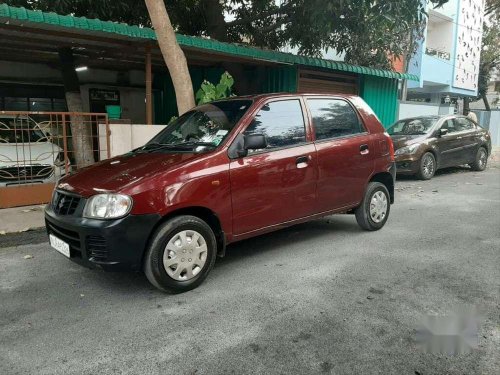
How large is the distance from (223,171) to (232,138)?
0.37 metres

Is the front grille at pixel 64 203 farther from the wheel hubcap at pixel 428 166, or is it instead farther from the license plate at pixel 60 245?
the wheel hubcap at pixel 428 166

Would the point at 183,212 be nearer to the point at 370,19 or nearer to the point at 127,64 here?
the point at 370,19

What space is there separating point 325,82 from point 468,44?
16.0 metres

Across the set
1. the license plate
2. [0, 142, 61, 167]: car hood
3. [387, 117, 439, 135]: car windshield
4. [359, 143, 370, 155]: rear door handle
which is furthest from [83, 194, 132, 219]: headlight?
[387, 117, 439, 135]: car windshield

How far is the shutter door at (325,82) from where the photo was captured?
11.6 m

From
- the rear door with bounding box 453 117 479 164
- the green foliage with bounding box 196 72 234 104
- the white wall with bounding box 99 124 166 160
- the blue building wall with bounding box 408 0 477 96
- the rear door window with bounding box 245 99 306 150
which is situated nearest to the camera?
the rear door window with bounding box 245 99 306 150

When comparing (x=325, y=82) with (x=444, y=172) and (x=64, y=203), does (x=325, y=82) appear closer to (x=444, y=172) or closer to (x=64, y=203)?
(x=444, y=172)

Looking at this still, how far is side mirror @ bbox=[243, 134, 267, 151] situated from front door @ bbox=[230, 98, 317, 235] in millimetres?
146

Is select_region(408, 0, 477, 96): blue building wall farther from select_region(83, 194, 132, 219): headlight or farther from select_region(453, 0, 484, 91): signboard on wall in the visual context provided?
select_region(83, 194, 132, 219): headlight

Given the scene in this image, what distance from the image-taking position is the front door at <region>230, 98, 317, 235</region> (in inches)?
161

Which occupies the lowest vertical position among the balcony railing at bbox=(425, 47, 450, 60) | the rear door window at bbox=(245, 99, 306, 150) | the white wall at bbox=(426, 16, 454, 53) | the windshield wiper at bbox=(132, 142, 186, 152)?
the windshield wiper at bbox=(132, 142, 186, 152)

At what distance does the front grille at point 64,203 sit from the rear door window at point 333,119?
2547 mm

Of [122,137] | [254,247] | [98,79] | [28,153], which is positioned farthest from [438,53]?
[254,247]

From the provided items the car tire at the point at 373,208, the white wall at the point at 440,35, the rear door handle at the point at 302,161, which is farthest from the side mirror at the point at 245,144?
the white wall at the point at 440,35
